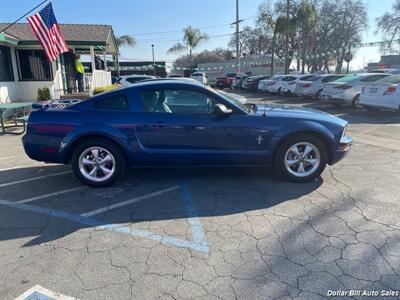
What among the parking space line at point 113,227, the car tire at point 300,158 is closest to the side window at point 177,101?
the car tire at point 300,158

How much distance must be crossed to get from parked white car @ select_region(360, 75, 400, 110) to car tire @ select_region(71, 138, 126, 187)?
9.79 metres

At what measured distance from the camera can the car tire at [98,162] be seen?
4496 millimetres

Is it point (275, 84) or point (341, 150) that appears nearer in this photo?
point (341, 150)

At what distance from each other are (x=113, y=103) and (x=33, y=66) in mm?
12822

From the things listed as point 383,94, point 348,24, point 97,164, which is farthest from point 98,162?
point 348,24

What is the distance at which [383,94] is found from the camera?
35.6ft

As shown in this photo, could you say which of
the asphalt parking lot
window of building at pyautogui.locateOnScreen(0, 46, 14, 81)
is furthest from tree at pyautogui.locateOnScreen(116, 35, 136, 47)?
the asphalt parking lot

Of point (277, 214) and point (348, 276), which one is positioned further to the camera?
point (277, 214)

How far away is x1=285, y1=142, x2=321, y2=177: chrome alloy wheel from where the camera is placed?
457 cm

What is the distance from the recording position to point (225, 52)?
84938mm

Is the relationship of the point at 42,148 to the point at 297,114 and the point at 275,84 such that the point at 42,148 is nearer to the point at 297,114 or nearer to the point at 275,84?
the point at 297,114

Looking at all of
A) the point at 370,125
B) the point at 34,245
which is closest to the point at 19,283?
the point at 34,245

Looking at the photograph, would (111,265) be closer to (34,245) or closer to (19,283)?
(19,283)

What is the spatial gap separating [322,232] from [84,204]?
2.86 m
